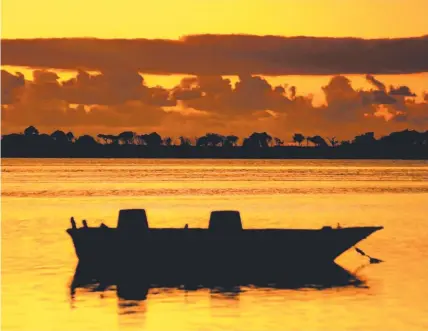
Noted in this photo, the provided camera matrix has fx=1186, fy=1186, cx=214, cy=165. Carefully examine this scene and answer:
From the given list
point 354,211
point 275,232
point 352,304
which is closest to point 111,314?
point 352,304

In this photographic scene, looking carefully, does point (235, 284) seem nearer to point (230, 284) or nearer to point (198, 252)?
point (230, 284)

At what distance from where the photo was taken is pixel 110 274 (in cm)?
3975

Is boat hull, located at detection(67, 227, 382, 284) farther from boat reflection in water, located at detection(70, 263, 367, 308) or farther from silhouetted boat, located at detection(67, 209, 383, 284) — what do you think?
boat reflection in water, located at detection(70, 263, 367, 308)

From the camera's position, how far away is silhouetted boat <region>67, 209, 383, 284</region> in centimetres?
3972

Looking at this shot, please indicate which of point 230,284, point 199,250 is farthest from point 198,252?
point 230,284

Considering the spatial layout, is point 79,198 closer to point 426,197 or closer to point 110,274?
point 426,197

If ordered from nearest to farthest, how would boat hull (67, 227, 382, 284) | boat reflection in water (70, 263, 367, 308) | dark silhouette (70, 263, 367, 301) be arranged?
boat reflection in water (70, 263, 367, 308) < dark silhouette (70, 263, 367, 301) < boat hull (67, 227, 382, 284)

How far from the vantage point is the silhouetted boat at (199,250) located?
39719 mm

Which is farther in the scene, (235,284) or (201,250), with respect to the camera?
(201,250)

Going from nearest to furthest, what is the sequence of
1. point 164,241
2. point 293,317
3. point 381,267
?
point 293,317 → point 164,241 → point 381,267

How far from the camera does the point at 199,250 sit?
131 feet

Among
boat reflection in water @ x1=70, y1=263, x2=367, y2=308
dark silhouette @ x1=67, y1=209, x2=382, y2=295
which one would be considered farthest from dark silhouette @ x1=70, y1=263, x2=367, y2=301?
dark silhouette @ x1=67, y1=209, x2=382, y2=295

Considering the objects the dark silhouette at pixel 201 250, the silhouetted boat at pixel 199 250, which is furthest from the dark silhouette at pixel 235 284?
the silhouetted boat at pixel 199 250

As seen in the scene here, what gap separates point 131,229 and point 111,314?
27.7 ft
